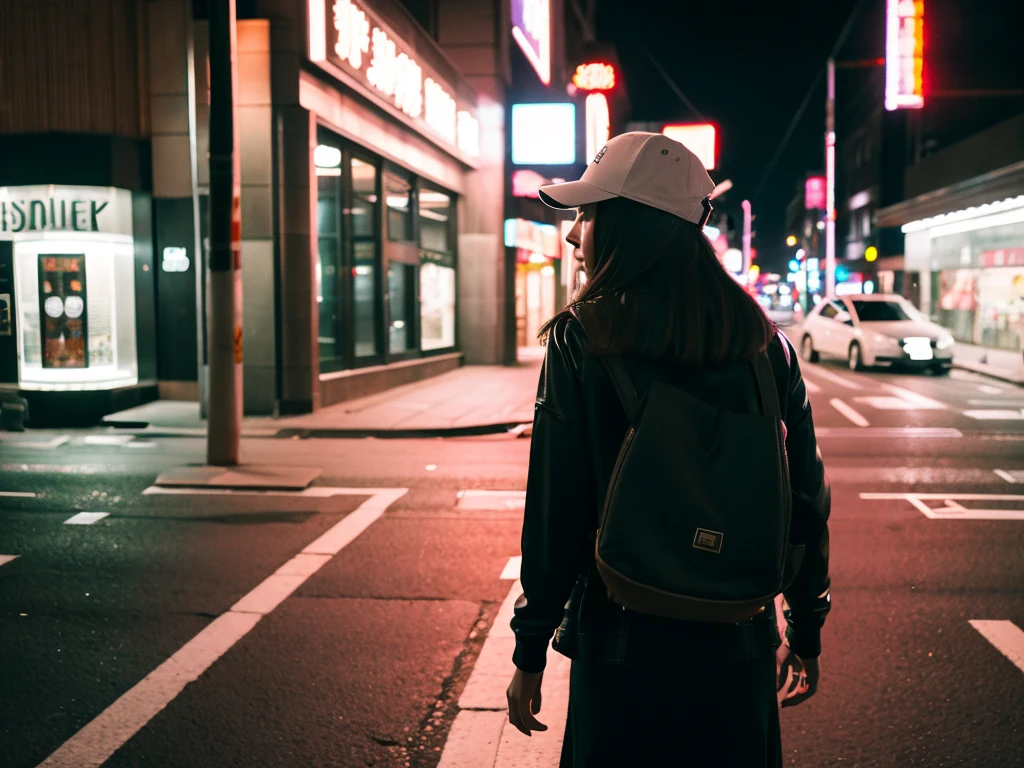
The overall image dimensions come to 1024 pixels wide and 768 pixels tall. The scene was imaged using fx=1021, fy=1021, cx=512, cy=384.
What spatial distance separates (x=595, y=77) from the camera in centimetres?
2805

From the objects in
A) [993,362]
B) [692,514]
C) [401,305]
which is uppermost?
[401,305]

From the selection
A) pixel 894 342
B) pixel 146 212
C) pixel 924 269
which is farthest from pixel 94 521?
pixel 924 269

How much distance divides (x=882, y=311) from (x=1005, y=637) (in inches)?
769

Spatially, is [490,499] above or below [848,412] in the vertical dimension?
below

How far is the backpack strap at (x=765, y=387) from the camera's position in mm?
2127

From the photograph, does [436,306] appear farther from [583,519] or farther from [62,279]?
[583,519]

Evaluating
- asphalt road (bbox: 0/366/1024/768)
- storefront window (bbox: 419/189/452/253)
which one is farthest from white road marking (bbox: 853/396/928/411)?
storefront window (bbox: 419/189/452/253)

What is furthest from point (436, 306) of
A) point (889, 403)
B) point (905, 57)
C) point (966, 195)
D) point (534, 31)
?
point (905, 57)

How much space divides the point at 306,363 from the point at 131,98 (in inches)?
186

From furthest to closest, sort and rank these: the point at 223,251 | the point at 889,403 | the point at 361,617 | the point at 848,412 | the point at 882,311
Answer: the point at 882,311 → the point at 889,403 → the point at 848,412 → the point at 223,251 → the point at 361,617

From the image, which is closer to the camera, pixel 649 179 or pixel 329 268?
pixel 649 179

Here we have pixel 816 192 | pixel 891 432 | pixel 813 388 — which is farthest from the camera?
pixel 816 192

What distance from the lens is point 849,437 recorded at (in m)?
12.9

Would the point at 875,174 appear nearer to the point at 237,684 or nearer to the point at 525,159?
the point at 525,159
